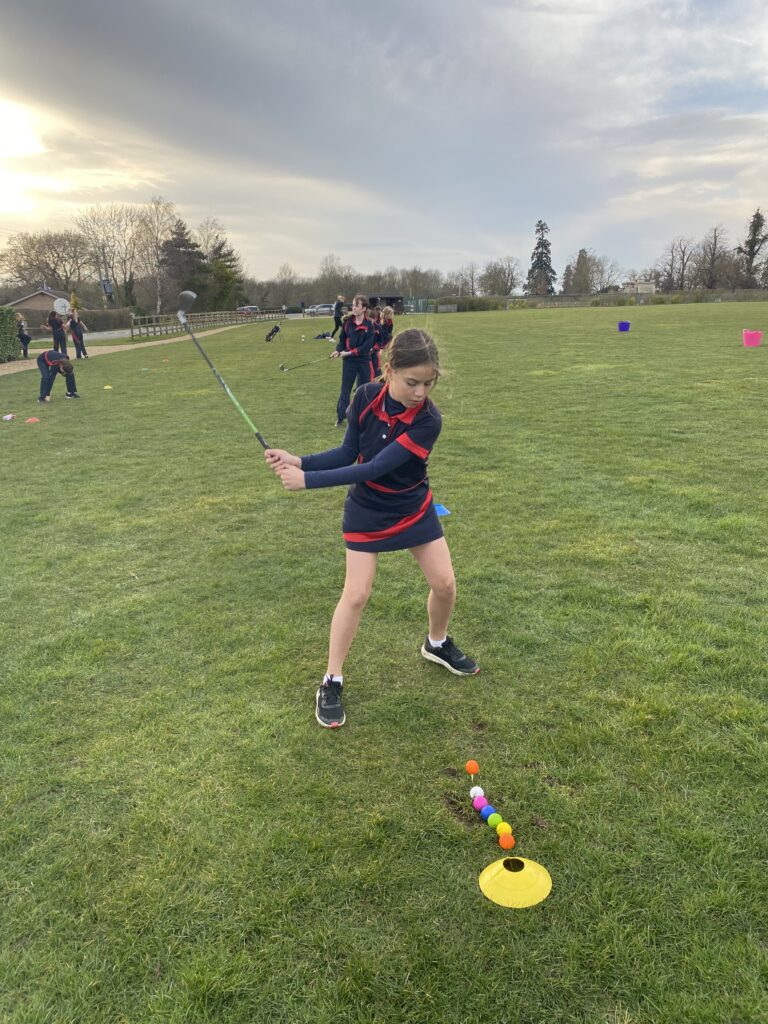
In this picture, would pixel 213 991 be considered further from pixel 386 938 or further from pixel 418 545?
pixel 418 545

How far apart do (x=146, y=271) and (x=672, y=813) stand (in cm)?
7137

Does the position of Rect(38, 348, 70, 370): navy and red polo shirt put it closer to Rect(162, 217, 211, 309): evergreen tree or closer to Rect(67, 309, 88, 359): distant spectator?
Rect(67, 309, 88, 359): distant spectator

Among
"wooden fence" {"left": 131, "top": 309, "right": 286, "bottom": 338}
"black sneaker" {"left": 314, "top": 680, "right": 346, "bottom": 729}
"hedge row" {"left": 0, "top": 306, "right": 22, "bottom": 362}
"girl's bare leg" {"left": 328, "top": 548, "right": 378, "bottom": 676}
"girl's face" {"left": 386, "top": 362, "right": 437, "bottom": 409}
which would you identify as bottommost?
"black sneaker" {"left": 314, "top": 680, "right": 346, "bottom": 729}

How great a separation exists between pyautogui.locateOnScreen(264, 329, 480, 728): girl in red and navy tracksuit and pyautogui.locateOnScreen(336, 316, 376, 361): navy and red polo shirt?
6.79 m

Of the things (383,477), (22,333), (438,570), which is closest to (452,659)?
(438,570)

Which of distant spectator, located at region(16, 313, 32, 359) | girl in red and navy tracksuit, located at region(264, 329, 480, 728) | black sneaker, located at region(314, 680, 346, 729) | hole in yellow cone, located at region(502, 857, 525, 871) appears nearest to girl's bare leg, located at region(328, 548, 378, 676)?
girl in red and navy tracksuit, located at region(264, 329, 480, 728)

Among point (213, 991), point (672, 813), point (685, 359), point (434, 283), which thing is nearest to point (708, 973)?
point (672, 813)

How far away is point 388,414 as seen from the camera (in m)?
3.01

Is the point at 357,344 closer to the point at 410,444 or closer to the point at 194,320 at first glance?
the point at 410,444

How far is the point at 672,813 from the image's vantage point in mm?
2605

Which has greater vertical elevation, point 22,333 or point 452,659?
point 22,333

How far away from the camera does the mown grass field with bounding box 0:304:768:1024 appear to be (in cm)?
206

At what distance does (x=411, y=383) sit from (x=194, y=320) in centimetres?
4855

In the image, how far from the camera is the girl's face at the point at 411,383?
283 centimetres
